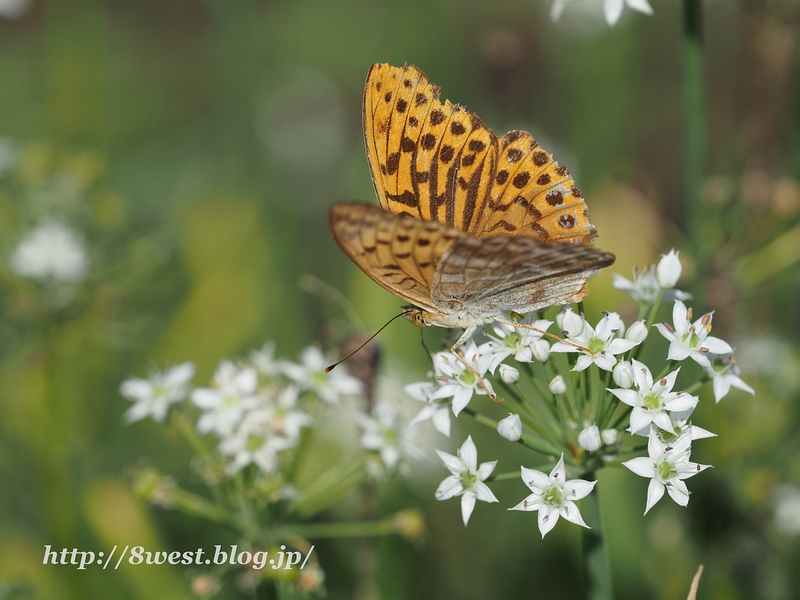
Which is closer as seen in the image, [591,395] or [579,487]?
[579,487]

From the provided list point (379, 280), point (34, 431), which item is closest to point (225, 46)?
point (34, 431)

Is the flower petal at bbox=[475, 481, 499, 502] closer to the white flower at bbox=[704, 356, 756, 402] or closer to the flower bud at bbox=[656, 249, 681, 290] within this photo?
the white flower at bbox=[704, 356, 756, 402]

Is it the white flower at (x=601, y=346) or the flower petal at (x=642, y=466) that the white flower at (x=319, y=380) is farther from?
the flower petal at (x=642, y=466)

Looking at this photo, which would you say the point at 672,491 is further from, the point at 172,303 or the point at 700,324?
the point at 172,303

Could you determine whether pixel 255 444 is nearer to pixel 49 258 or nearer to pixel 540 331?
pixel 540 331

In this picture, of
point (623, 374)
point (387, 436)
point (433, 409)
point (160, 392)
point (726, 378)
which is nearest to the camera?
point (623, 374)

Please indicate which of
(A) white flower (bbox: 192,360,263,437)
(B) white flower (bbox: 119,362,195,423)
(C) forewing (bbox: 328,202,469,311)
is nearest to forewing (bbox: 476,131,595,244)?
(C) forewing (bbox: 328,202,469,311)

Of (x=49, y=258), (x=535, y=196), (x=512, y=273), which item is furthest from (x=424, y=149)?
(x=49, y=258)
